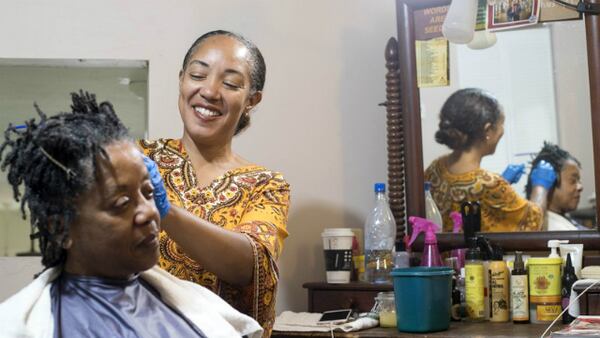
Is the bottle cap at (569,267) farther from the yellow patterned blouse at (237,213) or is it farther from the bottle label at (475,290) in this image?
the yellow patterned blouse at (237,213)

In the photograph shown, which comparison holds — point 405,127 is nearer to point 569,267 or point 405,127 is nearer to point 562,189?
point 562,189

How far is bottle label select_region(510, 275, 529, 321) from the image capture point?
2.29 meters

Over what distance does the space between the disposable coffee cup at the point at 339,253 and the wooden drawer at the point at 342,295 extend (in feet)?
0.14

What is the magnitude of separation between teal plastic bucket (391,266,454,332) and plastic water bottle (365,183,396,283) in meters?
0.35

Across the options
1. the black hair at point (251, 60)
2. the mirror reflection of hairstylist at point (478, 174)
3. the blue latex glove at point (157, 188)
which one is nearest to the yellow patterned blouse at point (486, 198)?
the mirror reflection of hairstylist at point (478, 174)

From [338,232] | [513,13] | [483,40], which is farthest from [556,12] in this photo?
[338,232]

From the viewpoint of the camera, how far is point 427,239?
8.43 ft

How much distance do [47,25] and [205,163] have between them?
120 cm

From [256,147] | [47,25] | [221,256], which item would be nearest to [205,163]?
[221,256]

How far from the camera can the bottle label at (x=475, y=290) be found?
2.37m

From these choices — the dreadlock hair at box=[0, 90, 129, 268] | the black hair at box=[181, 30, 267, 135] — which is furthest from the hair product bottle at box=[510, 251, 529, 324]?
the dreadlock hair at box=[0, 90, 129, 268]

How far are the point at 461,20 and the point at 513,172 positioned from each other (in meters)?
0.52

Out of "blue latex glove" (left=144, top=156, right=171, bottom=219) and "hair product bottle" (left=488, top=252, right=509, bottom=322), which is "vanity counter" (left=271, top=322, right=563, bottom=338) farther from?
"blue latex glove" (left=144, top=156, right=171, bottom=219)

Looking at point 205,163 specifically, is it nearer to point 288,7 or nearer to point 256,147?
point 256,147
